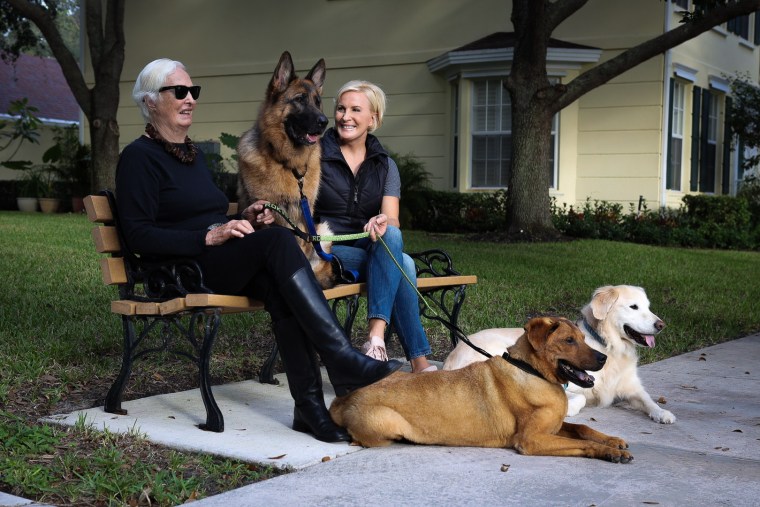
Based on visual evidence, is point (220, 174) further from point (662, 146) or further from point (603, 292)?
point (603, 292)

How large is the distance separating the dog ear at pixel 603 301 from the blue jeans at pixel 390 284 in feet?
3.28

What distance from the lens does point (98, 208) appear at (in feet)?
14.5

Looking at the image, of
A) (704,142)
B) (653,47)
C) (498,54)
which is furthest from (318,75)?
(704,142)

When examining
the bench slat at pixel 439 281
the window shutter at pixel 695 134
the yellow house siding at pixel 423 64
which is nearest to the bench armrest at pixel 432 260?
the bench slat at pixel 439 281

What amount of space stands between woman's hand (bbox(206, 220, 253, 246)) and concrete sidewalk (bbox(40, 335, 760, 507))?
0.91 metres

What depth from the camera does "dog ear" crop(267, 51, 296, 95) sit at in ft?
16.5

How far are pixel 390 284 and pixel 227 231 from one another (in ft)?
3.80

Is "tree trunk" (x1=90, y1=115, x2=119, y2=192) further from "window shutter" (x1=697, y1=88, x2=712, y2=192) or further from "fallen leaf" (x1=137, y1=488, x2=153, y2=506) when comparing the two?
"fallen leaf" (x1=137, y1=488, x2=153, y2=506)

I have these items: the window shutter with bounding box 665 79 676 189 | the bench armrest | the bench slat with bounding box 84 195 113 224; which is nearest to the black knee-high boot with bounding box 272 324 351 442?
the bench slat with bounding box 84 195 113 224

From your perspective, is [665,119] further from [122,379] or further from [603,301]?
[122,379]

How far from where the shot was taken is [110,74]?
17.2m

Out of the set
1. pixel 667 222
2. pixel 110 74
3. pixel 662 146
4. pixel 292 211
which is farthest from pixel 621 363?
pixel 110 74

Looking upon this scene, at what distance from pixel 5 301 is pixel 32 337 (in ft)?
5.05

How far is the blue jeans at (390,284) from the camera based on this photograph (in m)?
4.92
